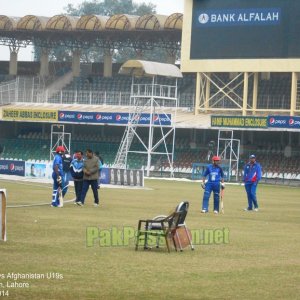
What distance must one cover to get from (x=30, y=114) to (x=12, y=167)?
19.8m

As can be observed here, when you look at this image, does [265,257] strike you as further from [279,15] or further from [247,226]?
[279,15]

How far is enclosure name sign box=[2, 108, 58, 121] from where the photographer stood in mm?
74438

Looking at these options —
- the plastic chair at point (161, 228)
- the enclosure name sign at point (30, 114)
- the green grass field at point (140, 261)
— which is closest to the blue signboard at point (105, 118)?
the enclosure name sign at point (30, 114)

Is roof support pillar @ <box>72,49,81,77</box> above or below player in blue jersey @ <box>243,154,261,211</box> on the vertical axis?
above

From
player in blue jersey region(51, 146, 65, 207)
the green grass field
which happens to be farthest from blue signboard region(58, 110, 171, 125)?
the green grass field

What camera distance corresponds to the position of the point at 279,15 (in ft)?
216

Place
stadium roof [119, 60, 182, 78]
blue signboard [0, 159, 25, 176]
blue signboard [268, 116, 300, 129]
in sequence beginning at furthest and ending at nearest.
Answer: stadium roof [119, 60, 182, 78]
blue signboard [268, 116, 300, 129]
blue signboard [0, 159, 25, 176]

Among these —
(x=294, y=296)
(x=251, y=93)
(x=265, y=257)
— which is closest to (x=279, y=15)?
(x=251, y=93)

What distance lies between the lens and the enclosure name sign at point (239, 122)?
64062 mm

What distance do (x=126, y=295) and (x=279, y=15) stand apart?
53.7 meters

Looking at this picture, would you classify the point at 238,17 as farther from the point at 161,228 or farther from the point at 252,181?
the point at 161,228

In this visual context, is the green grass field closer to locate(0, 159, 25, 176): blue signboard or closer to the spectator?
the spectator

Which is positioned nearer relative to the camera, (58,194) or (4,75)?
(58,194)

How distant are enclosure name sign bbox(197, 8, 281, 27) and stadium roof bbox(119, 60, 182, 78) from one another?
4.59 meters
